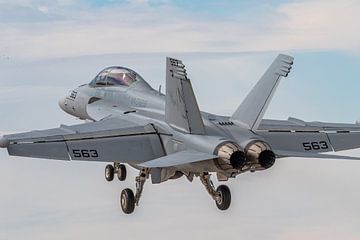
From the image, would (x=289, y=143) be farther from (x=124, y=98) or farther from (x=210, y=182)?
(x=124, y=98)

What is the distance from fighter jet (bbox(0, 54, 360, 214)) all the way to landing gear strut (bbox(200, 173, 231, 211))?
0.03 meters

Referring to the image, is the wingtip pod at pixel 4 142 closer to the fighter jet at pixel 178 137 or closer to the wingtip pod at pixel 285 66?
the fighter jet at pixel 178 137

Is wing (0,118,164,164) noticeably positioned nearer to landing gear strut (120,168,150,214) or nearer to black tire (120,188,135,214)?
landing gear strut (120,168,150,214)

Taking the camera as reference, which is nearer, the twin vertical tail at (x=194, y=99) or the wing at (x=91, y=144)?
the twin vertical tail at (x=194, y=99)

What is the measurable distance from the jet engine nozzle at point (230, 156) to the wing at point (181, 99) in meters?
1.16

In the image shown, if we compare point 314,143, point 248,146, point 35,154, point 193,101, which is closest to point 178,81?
point 193,101

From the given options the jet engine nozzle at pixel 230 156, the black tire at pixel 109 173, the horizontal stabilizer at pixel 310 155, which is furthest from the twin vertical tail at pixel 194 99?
the black tire at pixel 109 173

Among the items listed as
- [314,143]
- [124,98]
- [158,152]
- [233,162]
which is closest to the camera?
[233,162]

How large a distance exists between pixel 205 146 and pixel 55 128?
583 cm

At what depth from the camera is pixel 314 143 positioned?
26.9 m

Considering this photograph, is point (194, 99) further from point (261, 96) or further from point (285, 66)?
point (285, 66)

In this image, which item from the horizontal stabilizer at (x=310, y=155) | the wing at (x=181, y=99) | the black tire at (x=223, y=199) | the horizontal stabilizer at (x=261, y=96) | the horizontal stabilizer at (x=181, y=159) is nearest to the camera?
the horizontal stabilizer at (x=310, y=155)

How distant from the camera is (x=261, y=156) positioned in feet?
72.4

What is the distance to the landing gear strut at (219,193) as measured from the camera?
2512cm
